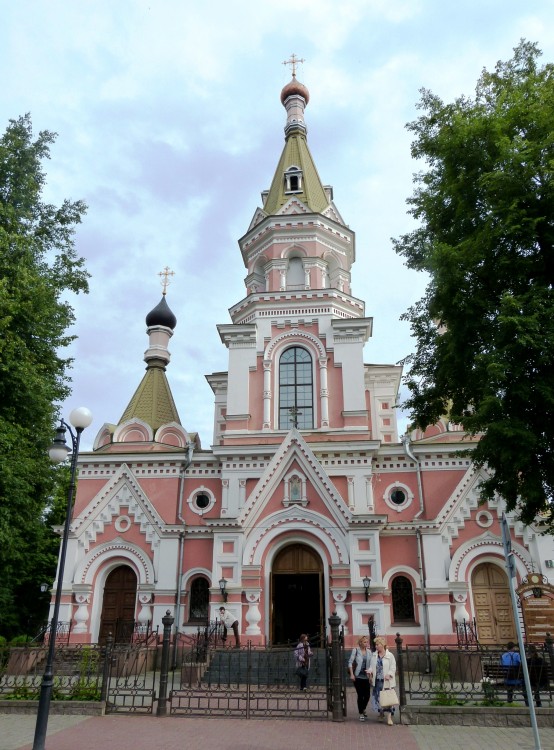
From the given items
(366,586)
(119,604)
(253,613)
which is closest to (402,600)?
(366,586)

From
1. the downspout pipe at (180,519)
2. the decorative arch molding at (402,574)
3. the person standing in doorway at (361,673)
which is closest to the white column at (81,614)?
A: the downspout pipe at (180,519)

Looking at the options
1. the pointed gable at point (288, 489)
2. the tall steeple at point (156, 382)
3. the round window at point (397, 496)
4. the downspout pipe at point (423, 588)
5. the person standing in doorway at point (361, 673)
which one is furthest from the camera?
the tall steeple at point (156, 382)

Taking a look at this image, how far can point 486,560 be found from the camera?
19.4m

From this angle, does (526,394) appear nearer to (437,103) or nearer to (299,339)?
(437,103)

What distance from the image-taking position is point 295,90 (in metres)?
32.0

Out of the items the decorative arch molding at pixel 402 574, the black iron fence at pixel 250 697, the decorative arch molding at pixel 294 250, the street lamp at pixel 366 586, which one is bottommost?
the black iron fence at pixel 250 697

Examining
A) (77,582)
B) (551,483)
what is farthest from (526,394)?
(77,582)

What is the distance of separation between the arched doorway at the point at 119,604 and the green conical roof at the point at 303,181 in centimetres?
1586

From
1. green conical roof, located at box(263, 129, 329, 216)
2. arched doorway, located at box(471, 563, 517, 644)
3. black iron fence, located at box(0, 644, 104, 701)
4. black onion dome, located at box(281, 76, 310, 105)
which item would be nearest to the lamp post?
black iron fence, located at box(0, 644, 104, 701)

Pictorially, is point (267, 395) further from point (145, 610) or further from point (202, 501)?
point (145, 610)

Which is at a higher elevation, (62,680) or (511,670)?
(511,670)

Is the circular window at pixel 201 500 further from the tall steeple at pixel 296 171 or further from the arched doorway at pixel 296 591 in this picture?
the tall steeple at pixel 296 171

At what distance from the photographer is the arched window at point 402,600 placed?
19.3m

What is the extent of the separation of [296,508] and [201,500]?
4362mm
